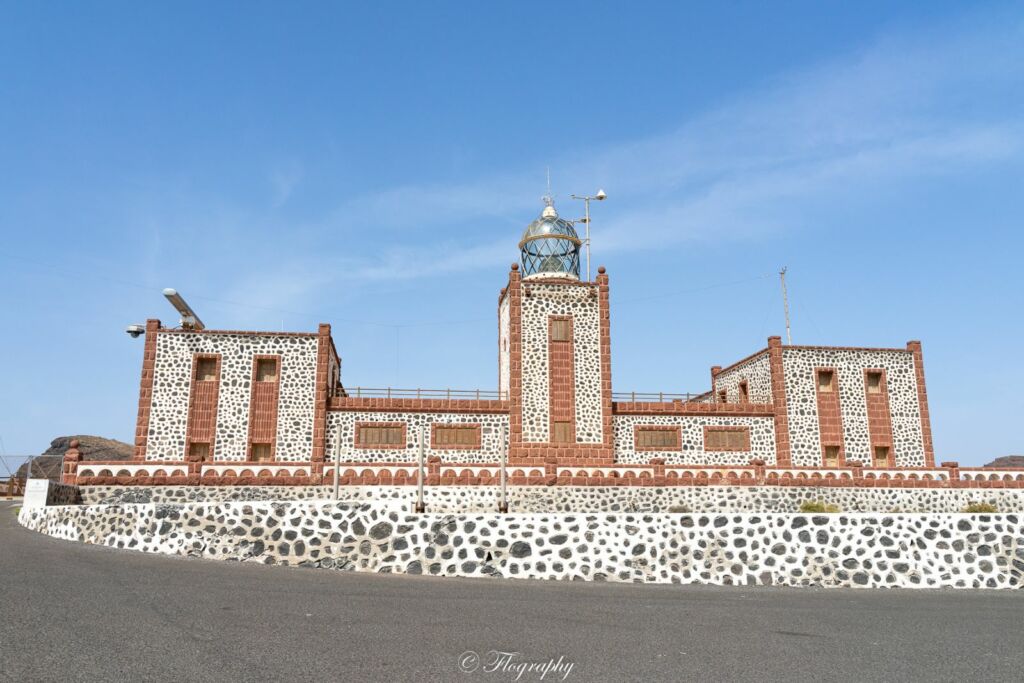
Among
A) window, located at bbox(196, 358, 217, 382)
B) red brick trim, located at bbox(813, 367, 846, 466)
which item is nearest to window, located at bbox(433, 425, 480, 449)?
window, located at bbox(196, 358, 217, 382)

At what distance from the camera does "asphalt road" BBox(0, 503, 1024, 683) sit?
5.16m

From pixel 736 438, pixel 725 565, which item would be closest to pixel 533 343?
pixel 736 438

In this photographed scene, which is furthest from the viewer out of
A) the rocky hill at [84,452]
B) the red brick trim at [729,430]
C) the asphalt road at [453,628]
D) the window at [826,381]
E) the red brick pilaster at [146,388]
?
the rocky hill at [84,452]

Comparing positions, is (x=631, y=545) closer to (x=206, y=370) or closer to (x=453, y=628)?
(x=453, y=628)

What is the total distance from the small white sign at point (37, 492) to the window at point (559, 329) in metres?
15.8

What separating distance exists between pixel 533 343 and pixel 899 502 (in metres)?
12.5

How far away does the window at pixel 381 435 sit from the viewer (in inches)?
1014

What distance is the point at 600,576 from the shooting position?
9.80 metres

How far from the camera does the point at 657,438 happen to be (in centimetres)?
2712

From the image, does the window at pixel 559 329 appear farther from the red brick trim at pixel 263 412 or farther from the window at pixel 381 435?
the red brick trim at pixel 263 412

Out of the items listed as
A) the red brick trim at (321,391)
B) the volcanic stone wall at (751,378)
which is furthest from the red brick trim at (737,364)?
the red brick trim at (321,391)

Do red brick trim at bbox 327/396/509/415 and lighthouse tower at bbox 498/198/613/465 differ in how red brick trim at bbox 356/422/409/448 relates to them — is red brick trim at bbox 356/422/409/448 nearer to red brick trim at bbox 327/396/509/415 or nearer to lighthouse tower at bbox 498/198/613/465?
red brick trim at bbox 327/396/509/415

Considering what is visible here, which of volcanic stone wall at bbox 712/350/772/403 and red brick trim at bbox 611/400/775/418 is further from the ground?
volcanic stone wall at bbox 712/350/772/403

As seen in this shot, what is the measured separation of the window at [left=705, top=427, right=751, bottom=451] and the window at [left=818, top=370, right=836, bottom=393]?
334 cm
